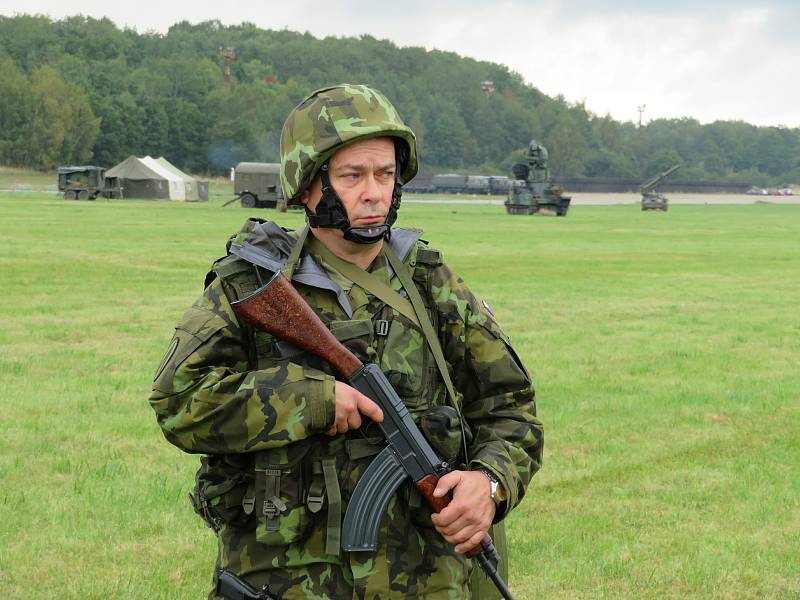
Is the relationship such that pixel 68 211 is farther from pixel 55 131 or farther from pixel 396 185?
pixel 55 131

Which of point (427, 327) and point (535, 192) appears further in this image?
point (535, 192)

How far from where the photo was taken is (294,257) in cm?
317

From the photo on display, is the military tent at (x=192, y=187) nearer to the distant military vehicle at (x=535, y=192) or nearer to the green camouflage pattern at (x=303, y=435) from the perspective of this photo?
the distant military vehicle at (x=535, y=192)

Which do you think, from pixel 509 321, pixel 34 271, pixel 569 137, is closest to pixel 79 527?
pixel 509 321

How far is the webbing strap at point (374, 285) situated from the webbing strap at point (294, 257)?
0.26ft

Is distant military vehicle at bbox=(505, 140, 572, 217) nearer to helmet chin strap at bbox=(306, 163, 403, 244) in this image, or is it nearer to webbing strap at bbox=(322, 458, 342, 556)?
helmet chin strap at bbox=(306, 163, 403, 244)

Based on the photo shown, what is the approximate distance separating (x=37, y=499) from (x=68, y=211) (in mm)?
42620

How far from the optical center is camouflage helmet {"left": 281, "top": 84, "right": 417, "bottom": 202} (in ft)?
10.5

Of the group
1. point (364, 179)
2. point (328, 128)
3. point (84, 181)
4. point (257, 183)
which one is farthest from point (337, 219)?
point (84, 181)

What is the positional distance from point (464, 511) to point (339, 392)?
444 millimetres

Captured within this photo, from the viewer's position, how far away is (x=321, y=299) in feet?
Result: 10.4

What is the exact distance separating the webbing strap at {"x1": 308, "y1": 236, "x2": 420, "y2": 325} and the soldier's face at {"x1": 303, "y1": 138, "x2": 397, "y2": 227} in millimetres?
124

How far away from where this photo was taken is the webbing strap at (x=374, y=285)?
3.19 metres

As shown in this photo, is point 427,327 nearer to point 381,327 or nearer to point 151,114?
point 381,327
